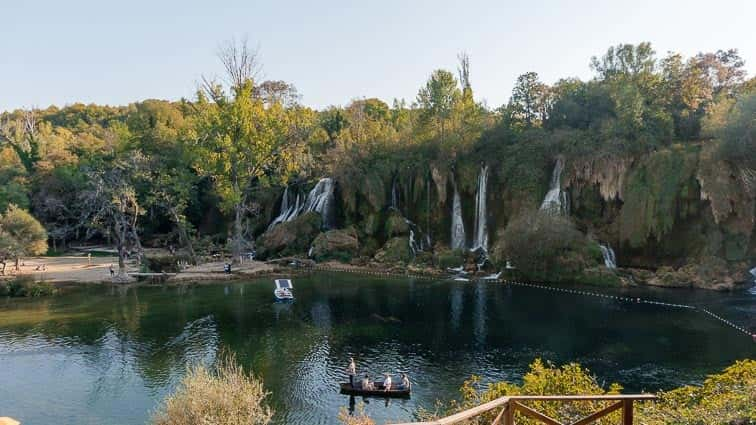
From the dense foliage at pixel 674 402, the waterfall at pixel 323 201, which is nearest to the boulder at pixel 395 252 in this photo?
the waterfall at pixel 323 201

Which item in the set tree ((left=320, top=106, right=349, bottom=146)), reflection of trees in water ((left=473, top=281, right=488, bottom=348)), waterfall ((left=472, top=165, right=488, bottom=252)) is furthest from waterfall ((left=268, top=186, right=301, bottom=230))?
reflection of trees in water ((left=473, top=281, right=488, bottom=348))

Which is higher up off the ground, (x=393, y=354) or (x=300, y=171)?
(x=300, y=171)

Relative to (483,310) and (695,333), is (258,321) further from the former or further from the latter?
(695,333)

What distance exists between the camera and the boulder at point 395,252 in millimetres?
52812

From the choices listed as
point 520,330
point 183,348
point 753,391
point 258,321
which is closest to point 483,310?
point 520,330

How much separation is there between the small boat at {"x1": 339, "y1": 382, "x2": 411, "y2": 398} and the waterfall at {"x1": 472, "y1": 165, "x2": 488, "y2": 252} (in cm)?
3291

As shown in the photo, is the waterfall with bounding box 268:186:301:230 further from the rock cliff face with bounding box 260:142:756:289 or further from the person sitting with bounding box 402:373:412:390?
the person sitting with bounding box 402:373:412:390

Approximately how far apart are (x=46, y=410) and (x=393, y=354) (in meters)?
14.3

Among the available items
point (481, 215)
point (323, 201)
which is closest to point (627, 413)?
point (481, 215)

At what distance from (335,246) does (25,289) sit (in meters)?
27.2

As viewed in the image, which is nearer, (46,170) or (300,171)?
(300,171)

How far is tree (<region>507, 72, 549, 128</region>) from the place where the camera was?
59.6m

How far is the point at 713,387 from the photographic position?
12.8 meters

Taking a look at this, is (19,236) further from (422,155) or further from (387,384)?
(387,384)
